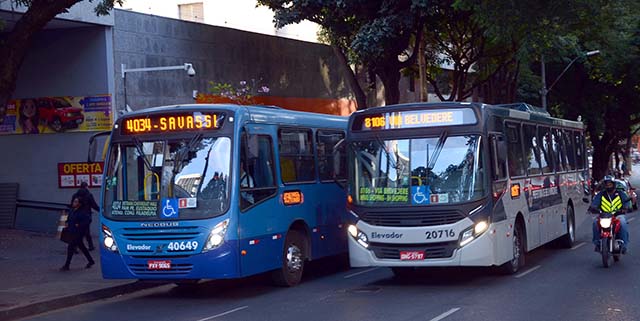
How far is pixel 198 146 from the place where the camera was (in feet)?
45.3

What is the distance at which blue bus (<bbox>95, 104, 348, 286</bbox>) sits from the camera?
44.2 feet

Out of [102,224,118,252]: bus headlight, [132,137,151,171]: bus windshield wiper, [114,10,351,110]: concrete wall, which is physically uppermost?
[114,10,351,110]: concrete wall

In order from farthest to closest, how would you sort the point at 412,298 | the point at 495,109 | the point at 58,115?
the point at 58,115
the point at 495,109
the point at 412,298

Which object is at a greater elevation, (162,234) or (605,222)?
(162,234)

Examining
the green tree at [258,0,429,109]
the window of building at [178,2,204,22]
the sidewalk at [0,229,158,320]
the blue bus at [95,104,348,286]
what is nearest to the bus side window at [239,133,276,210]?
the blue bus at [95,104,348,286]

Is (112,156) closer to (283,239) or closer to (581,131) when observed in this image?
(283,239)


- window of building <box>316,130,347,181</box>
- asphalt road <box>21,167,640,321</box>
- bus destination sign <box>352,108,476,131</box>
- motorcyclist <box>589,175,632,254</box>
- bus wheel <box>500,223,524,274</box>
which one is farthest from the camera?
window of building <box>316,130,347,181</box>

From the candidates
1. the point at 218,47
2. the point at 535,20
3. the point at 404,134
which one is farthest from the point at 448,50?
the point at 404,134

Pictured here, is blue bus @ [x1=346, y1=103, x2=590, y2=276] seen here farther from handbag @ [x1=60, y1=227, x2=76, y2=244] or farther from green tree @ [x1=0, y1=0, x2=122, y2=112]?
handbag @ [x1=60, y1=227, x2=76, y2=244]

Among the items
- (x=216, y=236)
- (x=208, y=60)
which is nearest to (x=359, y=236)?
(x=216, y=236)

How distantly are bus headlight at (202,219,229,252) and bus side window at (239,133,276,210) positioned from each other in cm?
48

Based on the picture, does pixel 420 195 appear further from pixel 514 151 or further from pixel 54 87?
pixel 54 87

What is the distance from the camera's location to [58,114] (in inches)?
972

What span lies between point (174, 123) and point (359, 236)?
3.51 meters
